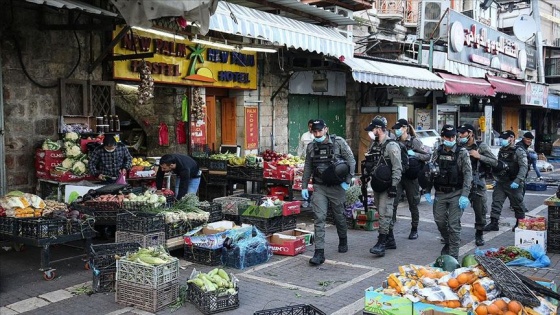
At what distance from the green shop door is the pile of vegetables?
33.8ft

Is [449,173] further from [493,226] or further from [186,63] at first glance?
[186,63]

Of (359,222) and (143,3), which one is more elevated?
(143,3)

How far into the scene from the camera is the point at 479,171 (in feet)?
32.1

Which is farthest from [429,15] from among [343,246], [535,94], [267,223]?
[267,223]

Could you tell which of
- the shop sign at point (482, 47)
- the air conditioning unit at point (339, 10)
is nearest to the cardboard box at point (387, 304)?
the air conditioning unit at point (339, 10)

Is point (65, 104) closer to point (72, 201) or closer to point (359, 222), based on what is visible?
point (72, 201)

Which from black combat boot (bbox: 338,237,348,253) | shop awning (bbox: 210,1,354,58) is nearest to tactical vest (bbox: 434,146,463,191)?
black combat boot (bbox: 338,237,348,253)

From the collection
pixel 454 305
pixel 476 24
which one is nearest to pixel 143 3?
Result: pixel 454 305

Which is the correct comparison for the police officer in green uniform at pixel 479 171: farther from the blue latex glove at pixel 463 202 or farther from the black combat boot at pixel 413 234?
the blue latex glove at pixel 463 202

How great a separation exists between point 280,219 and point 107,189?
2.92 metres

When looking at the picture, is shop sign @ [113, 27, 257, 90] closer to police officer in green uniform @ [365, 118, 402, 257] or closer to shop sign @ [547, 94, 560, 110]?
police officer in green uniform @ [365, 118, 402, 257]

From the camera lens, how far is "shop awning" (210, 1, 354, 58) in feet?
31.3

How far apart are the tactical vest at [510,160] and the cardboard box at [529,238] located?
→ 1.80 meters

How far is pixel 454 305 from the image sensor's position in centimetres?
498
